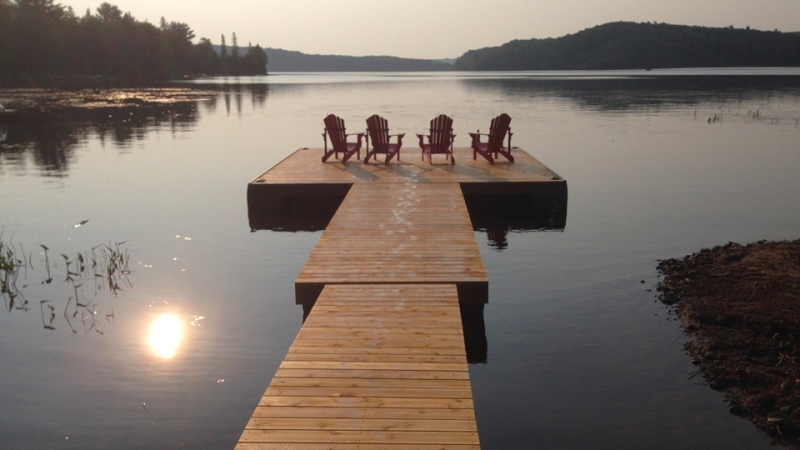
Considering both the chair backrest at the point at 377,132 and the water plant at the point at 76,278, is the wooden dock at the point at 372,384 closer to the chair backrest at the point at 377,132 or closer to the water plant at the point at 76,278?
the water plant at the point at 76,278

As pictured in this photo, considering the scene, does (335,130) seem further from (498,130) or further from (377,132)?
(498,130)

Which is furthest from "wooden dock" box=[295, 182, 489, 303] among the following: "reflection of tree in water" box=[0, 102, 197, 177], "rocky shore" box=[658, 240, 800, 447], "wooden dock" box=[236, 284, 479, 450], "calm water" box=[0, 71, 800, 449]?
"reflection of tree in water" box=[0, 102, 197, 177]

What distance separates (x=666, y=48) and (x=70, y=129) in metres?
136

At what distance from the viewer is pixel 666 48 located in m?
139

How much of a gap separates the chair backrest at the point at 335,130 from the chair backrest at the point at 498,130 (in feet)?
9.43

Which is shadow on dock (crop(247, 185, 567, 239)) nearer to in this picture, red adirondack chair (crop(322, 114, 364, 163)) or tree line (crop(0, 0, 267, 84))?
red adirondack chair (crop(322, 114, 364, 163))

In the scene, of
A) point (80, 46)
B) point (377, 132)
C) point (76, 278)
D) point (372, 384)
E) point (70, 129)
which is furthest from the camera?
point (80, 46)

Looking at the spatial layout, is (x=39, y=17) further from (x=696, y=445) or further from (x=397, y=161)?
(x=696, y=445)

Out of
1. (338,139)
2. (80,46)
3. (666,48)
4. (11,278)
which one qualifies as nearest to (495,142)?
(338,139)

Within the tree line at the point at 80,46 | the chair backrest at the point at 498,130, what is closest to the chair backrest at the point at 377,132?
the chair backrest at the point at 498,130

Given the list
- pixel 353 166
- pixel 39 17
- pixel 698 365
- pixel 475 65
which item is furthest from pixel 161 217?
pixel 475 65

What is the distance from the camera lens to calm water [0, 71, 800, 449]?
5070 mm

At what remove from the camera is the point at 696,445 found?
4711 mm

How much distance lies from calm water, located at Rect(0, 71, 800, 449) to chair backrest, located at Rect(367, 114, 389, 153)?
2.84 m
